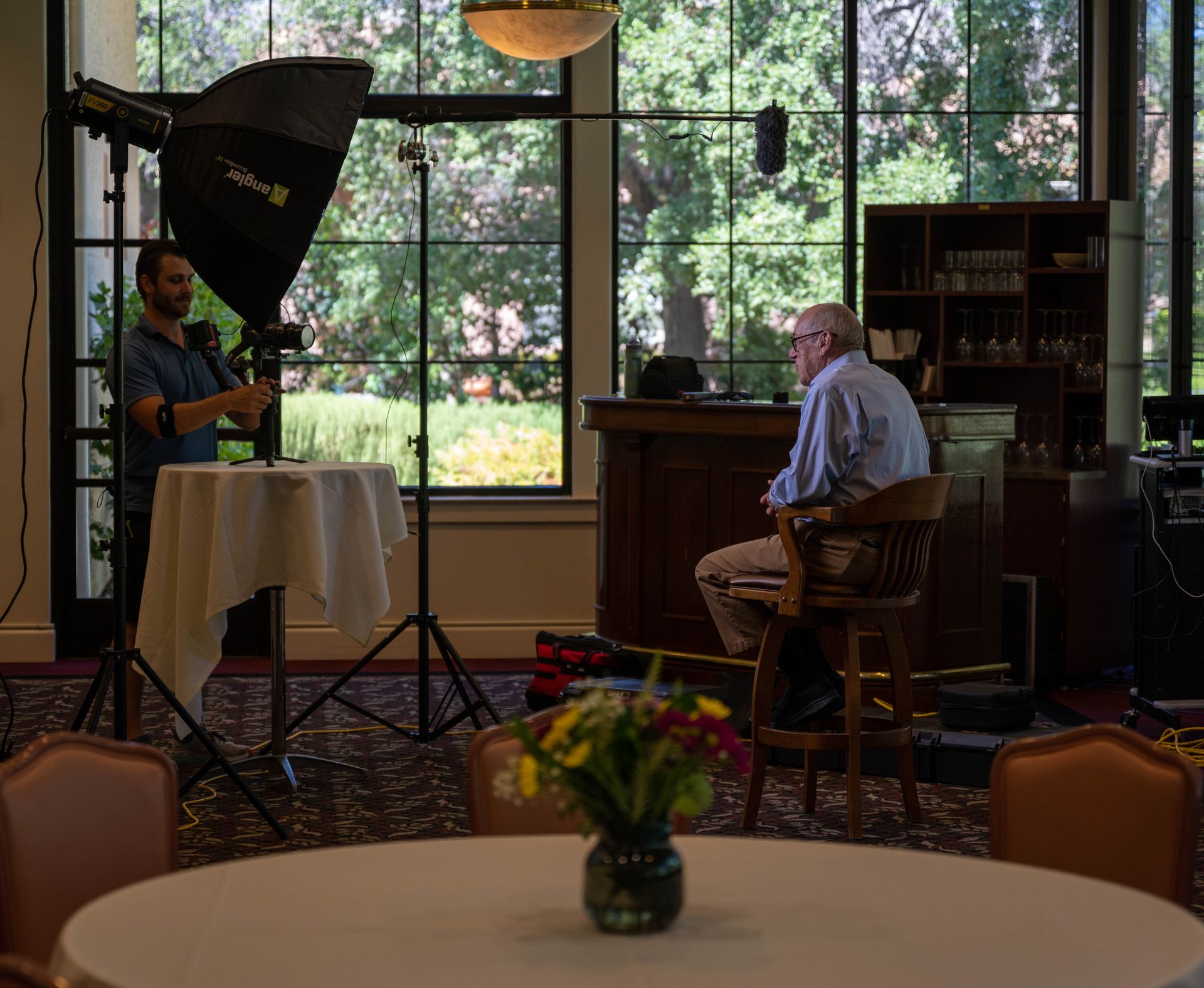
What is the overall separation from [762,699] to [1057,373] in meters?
3.32

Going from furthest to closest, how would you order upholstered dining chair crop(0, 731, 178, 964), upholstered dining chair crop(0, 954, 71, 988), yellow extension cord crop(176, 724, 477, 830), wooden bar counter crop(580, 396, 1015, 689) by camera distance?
wooden bar counter crop(580, 396, 1015, 689) → yellow extension cord crop(176, 724, 477, 830) → upholstered dining chair crop(0, 731, 178, 964) → upholstered dining chair crop(0, 954, 71, 988)

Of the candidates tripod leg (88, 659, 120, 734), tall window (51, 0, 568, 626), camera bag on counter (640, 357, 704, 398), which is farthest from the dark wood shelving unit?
tripod leg (88, 659, 120, 734)

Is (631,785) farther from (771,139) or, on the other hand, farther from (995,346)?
(995,346)

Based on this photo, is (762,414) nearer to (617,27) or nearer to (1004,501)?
(1004,501)

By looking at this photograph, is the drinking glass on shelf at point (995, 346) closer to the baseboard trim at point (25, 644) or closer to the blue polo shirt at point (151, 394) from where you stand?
the blue polo shirt at point (151, 394)

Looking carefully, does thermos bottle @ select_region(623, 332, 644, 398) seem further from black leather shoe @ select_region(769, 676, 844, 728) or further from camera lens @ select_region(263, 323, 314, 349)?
black leather shoe @ select_region(769, 676, 844, 728)

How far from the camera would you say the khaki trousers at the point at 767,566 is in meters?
4.36

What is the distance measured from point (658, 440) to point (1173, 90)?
3.17 m

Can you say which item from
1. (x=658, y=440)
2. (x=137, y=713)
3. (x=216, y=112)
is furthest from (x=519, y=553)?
(x=216, y=112)

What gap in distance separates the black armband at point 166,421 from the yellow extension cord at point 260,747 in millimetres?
1061

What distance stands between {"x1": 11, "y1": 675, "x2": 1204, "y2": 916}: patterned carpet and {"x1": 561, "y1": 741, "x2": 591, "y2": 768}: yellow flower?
2.70m

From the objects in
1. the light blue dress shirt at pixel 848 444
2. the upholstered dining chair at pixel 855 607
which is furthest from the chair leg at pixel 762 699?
the light blue dress shirt at pixel 848 444

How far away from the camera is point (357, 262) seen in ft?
24.1

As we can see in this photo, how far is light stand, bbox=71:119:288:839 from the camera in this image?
3973 millimetres
